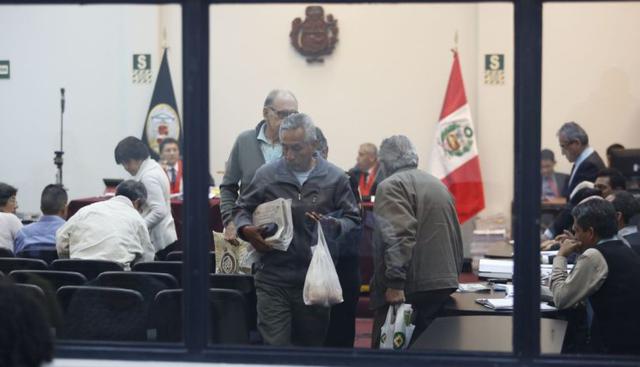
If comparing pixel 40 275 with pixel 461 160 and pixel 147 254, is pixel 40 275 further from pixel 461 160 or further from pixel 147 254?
pixel 461 160

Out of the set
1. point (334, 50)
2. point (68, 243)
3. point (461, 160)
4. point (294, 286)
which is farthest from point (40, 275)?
point (334, 50)

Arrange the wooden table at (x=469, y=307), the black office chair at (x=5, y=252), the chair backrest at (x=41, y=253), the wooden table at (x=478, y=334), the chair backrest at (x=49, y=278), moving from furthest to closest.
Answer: the chair backrest at (x=41, y=253) → the black office chair at (x=5, y=252) → the chair backrest at (x=49, y=278) → the wooden table at (x=469, y=307) → the wooden table at (x=478, y=334)

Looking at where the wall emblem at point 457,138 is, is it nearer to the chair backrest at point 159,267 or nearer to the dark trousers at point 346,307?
the dark trousers at point 346,307

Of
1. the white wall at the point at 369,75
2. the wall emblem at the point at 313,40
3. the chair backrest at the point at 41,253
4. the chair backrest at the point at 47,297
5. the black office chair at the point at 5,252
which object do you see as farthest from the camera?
the wall emblem at the point at 313,40

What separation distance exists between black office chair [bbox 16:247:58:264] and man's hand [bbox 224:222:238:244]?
1.40 metres

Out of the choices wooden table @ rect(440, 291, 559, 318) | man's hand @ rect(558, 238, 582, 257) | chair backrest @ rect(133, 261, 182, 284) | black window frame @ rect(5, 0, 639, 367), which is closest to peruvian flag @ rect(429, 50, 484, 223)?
wooden table @ rect(440, 291, 559, 318)

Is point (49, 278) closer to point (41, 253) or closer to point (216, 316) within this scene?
point (41, 253)

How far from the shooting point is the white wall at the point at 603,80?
15.9ft

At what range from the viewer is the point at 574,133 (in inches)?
229

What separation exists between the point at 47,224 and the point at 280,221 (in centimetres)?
196

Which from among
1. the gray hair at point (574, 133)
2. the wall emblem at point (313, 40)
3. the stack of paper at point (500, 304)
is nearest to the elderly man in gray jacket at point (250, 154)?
the stack of paper at point (500, 304)

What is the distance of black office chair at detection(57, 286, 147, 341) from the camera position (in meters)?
4.02

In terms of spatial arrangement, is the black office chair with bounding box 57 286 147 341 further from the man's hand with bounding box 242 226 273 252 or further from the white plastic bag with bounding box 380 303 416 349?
the white plastic bag with bounding box 380 303 416 349

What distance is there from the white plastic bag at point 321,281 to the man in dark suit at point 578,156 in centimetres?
175
